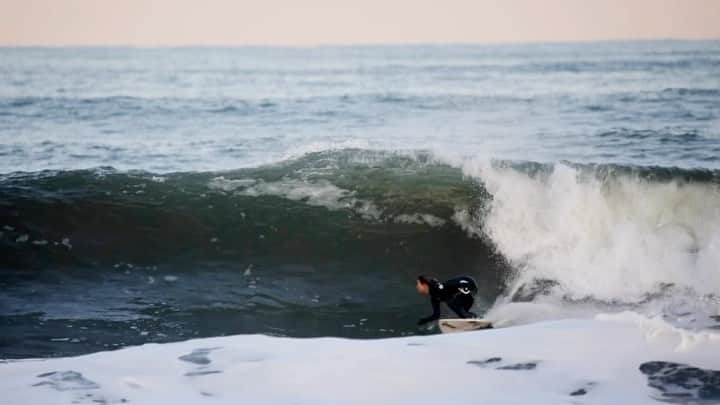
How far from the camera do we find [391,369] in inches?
296

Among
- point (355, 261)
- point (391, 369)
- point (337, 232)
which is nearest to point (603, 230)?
A: point (355, 261)

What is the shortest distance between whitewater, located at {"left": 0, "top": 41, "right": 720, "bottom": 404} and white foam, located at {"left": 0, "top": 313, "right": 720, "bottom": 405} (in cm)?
3

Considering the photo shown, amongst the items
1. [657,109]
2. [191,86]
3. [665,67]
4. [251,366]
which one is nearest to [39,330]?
[251,366]

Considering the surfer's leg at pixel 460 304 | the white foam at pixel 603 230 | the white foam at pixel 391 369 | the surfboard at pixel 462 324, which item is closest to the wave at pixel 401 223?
the white foam at pixel 603 230

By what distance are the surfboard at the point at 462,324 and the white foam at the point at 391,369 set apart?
1070 millimetres

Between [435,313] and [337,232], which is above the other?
[337,232]

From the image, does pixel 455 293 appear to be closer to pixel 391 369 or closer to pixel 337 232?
pixel 391 369

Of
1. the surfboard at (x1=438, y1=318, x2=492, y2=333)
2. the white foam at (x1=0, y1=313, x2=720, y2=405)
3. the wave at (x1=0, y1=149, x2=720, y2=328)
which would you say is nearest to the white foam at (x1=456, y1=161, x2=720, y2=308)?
the wave at (x1=0, y1=149, x2=720, y2=328)

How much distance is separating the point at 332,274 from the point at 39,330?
15.5 ft

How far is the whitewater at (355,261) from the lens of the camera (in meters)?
7.38

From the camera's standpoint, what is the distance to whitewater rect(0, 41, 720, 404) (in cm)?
738

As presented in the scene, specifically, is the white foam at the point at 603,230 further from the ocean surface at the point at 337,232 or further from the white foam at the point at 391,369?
the white foam at the point at 391,369

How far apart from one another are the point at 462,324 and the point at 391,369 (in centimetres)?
243

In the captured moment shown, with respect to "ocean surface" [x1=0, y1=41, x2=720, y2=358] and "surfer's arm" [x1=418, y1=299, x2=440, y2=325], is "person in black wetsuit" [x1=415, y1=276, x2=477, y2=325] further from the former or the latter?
"ocean surface" [x1=0, y1=41, x2=720, y2=358]
